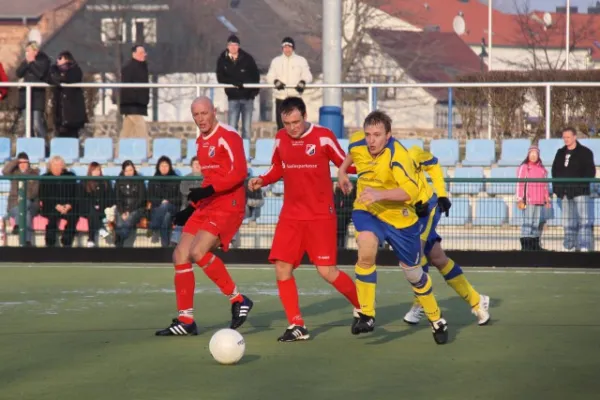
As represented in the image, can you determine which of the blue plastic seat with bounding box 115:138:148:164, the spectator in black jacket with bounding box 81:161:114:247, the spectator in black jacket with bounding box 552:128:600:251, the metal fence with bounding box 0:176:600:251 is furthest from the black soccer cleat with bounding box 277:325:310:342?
the blue plastic seat with bounding box 115:138:148:164

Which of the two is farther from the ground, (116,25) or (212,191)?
(116,25)

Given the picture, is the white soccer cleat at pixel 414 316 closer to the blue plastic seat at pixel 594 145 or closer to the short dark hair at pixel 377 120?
the short dark hair at pixel 377 120

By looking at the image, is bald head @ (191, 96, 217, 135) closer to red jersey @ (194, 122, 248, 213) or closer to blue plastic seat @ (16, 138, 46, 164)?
red jersey @ (194, 122, 248, 213)

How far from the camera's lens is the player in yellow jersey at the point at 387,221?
31.3ft

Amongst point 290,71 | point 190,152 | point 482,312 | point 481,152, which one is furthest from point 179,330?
point 481,152

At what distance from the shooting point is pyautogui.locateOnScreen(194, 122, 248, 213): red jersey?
10.3 m

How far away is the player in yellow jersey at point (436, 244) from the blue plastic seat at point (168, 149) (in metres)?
10.8

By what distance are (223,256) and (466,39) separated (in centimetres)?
7267

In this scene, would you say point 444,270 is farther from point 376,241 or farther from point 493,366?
point 493,366

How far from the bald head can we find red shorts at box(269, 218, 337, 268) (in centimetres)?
101

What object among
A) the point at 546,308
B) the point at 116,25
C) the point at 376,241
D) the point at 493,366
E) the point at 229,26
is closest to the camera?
the point at 493,366

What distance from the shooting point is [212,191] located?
10.2 m

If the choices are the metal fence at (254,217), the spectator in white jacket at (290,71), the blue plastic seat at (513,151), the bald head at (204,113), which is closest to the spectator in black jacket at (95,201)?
the metal fence at (254,217)

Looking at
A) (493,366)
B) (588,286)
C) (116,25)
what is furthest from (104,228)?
(116,25)
